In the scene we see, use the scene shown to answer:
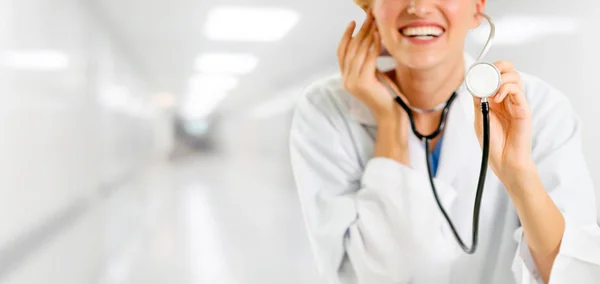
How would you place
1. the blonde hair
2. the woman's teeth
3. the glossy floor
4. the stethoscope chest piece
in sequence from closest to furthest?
the stethoscope chest piece → the woman's teeth → the blonde hair → the glossy floor

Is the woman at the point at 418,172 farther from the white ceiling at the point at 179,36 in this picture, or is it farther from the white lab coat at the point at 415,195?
the white ceiling at the point at 179,36

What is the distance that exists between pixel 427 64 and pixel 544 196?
235 millimetres

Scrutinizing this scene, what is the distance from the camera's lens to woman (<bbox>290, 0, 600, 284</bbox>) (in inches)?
33.6

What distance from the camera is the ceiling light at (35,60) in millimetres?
876

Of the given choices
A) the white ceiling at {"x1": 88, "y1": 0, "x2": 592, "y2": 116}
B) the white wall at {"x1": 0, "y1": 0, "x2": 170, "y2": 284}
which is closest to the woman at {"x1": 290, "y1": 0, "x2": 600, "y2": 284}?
the white ceiling at {"x1": 88, "y1": 0, "x2": 592, "y2": 116}

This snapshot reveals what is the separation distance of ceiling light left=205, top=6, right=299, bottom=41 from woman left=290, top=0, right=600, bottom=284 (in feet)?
0.49

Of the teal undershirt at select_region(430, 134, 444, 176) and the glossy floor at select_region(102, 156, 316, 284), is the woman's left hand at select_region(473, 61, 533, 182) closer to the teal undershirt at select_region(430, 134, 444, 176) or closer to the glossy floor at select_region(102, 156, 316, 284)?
the teal undershirt at select_region(430, 134, 444, 176)

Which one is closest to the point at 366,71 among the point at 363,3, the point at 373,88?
the point at 373,88

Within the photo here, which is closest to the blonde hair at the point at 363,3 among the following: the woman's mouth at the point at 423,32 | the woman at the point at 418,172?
the woman at the point at 418,172

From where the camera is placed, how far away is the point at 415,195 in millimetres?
878

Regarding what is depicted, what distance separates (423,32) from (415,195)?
226 millimetres

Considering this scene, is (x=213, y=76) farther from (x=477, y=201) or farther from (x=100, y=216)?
(x=477, y=201)

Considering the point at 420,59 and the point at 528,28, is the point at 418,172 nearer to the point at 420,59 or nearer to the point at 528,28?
the point at 420,59

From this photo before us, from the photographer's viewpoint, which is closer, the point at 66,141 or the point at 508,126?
the point at 508,126
